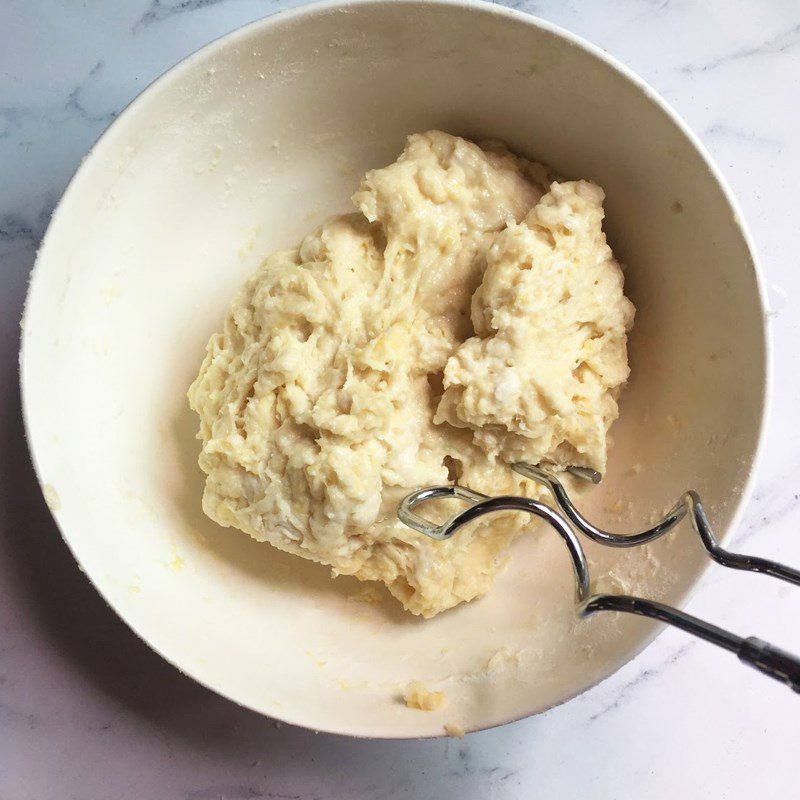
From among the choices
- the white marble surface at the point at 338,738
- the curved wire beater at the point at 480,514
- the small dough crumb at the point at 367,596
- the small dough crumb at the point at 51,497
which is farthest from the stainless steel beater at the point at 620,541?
the small dough crumb at the point at 51,497

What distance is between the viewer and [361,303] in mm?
1332

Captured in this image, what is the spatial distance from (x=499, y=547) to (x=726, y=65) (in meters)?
0.97

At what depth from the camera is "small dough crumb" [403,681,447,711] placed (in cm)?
134

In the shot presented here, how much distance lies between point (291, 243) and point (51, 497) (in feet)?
2.08

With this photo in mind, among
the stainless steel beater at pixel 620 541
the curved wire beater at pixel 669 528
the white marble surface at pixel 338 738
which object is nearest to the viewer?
the stainless steel beater at pixel 620 541

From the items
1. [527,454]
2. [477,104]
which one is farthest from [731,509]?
[477,104]

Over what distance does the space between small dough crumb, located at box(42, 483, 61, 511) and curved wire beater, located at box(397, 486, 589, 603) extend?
0.52 metres

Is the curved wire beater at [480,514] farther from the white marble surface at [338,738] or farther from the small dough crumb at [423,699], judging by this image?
the white marble surface at [338,738]

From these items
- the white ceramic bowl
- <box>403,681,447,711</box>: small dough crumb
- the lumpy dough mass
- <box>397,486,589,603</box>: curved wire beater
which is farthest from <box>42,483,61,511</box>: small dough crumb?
<box>403,681,447,711</box>: small dough crumb

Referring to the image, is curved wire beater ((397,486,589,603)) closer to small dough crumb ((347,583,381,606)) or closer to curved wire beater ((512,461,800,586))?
curved wire beater ((512,461,800,586))

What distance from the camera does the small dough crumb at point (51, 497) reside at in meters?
1.23

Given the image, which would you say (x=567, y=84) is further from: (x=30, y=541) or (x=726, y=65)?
(x=30, y=541)

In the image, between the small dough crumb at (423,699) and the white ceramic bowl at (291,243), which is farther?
the small dough crumb at (423,699)

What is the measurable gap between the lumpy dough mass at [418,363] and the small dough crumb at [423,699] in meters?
0.13
